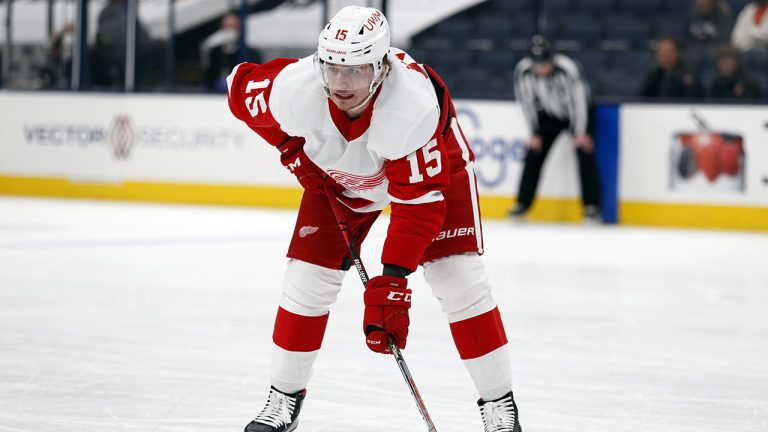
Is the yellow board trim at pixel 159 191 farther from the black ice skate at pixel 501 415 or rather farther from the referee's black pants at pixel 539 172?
the black ice skate at pixel 501 415

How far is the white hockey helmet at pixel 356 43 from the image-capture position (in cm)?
237

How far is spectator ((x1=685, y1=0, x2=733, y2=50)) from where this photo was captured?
9.33 metres

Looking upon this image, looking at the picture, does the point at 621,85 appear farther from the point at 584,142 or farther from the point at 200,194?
the point at 200,194

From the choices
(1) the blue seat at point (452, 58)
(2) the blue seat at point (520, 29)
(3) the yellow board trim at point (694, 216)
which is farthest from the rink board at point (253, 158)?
(2) the blue seat at point (520, 29)

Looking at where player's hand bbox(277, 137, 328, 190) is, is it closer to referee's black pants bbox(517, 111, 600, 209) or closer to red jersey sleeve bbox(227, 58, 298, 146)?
red jersey sleeve bbox(227, 58, 298, 146)

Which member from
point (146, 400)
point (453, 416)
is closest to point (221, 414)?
point (146, 400)

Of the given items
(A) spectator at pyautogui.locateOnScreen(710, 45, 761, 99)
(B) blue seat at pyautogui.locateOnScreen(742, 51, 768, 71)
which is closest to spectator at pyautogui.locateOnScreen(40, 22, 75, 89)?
(A) spectator at pyautogui.locateOnScreen(710, 45, 761, 99)

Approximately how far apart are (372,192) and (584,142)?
19.6 feet

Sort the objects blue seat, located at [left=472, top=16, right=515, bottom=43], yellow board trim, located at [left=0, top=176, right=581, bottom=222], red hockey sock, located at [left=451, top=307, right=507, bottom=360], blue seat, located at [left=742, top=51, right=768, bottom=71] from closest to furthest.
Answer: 1. red hockey sock, located at [left=451, top=307, right=507, bottom=360]
2. yellow board trim, located at [left=0, top=176, right=581, bottom=222]
3. blue seat, located at [left=742, top=51, right=768, bottom=71]
4. blue seat, located at [left=472, top=16, right=515, bottom=43]

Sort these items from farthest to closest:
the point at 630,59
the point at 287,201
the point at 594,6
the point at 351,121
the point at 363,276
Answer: the point at 594,6 → the point at 630,59 → the point at 287,201 → the point at 363,276 → the point at 351,121

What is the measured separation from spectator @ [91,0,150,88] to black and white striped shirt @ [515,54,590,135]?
3.74 meters

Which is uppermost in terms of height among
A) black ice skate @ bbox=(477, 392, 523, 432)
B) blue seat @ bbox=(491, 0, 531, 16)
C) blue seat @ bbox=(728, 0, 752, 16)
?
blue seat @ bbox=(728, 0, 752, 16)

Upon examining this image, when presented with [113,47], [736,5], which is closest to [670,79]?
[736,5]

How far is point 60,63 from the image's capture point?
10688mm
